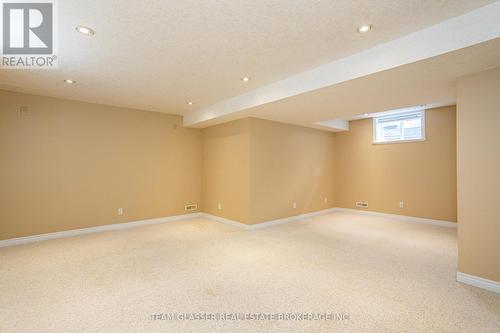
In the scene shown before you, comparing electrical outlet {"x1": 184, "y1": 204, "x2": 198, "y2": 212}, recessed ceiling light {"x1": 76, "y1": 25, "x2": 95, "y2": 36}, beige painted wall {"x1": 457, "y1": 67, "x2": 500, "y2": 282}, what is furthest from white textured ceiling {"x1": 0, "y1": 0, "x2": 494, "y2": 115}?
electrical outlet {"x1": 184, "y1": 204, "x2": 198, "y2": 212}

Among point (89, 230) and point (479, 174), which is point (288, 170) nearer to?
point (479, 174)

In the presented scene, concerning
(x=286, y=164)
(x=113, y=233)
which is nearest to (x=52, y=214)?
(x=113, y=233)

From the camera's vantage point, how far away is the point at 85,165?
15.4ft

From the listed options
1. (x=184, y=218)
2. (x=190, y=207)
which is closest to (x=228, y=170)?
(x=190, y=207)

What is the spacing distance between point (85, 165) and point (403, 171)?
710 centimetres

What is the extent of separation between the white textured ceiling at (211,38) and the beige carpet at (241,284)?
2618 mm

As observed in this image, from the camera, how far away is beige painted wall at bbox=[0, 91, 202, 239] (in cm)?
404

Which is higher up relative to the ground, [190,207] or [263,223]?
[190,207]

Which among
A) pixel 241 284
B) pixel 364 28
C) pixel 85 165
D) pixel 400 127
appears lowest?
pixel 241 284

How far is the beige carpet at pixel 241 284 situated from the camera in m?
1.98

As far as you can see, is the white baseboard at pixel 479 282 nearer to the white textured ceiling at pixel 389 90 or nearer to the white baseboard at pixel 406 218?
the white textured ceiling at pixel 389 90

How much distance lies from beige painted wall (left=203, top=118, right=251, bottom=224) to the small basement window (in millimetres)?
3683

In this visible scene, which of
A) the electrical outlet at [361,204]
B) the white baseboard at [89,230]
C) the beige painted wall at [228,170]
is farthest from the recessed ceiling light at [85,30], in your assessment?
the electrical outlet at [361,204]

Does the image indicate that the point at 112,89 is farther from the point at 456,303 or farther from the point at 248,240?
the point at 456,303
